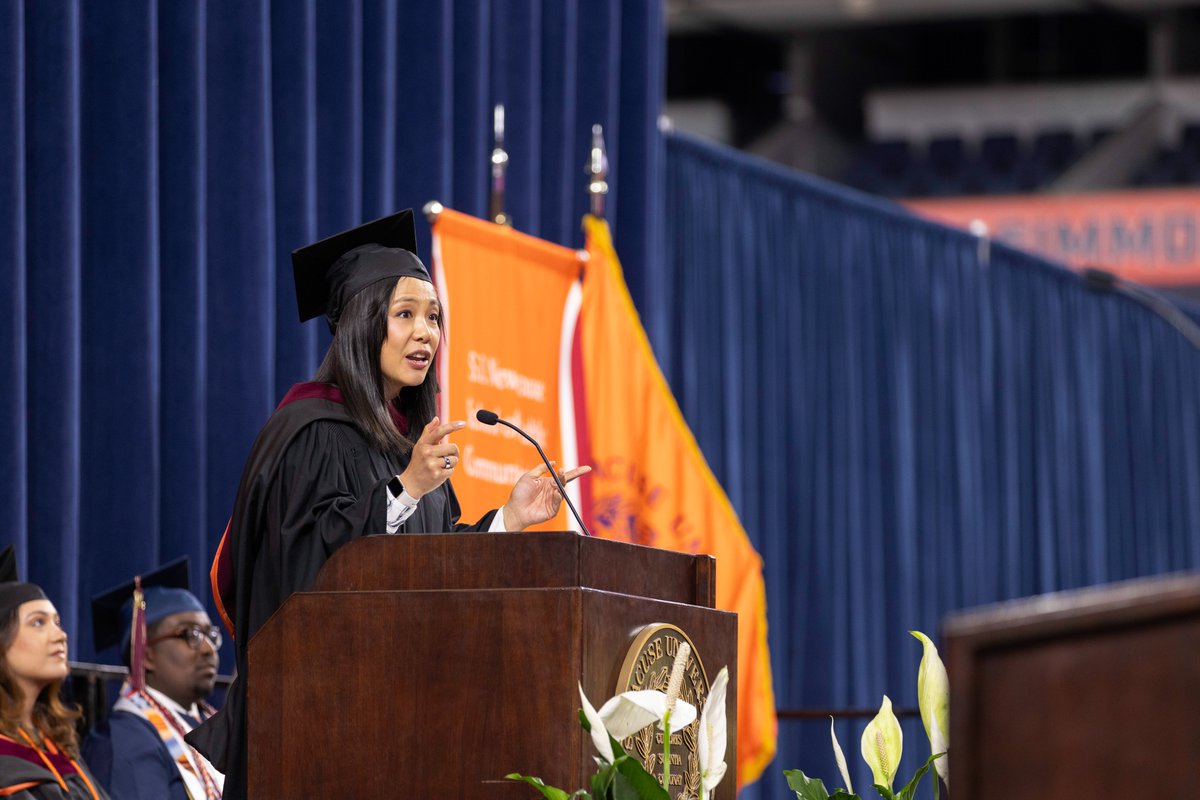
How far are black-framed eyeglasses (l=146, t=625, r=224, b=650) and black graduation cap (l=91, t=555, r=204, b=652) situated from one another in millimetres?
42

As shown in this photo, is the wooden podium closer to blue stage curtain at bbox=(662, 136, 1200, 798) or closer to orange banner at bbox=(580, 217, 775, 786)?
orange banner at bbox=(580, 217, 775, 786)

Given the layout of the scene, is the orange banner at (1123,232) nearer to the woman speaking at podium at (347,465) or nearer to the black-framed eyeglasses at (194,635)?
the black-framed eyeglasses at (194,635)

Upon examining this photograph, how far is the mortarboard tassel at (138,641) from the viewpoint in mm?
4113

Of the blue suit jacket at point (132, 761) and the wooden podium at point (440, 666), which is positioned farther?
the blue suit jacket at point (132, 761)

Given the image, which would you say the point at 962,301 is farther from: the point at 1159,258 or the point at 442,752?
the point at 442,752

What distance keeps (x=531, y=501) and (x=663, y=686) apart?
485 mm

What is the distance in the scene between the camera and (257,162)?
4.87 m

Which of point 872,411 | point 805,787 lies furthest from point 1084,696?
point 872,411

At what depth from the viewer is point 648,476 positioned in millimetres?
6176

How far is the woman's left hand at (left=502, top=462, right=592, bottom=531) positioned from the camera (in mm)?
2750

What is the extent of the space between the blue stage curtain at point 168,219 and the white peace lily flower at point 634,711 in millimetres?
2595

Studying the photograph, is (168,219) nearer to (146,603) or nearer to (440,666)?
(146,603)

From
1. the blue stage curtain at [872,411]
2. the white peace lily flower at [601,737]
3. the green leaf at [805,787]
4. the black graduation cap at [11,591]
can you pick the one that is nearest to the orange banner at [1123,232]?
the blue stage curtain at [872,411]

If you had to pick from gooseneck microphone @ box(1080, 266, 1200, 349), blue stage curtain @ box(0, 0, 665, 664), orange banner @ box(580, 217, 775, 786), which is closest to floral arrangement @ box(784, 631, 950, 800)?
blue stage curtain @ box(0, 0, 665, 664)
